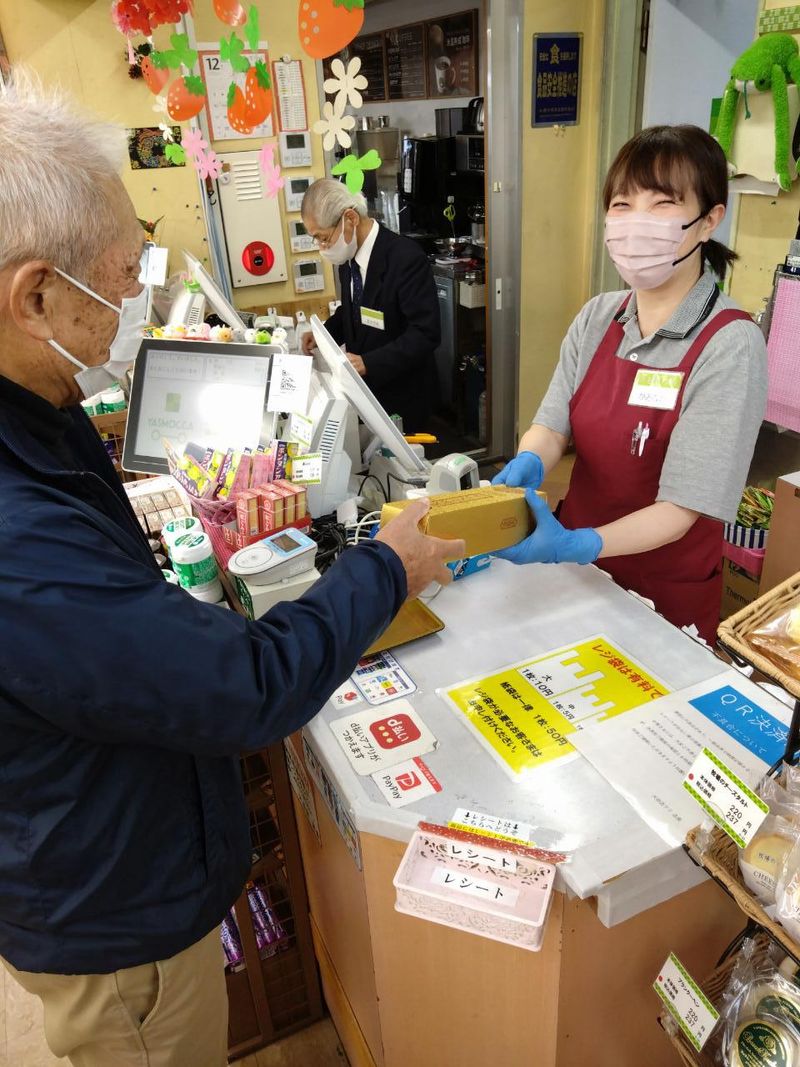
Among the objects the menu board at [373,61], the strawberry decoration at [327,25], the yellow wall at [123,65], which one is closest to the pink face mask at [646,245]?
the strawberry decoration at [327,25]

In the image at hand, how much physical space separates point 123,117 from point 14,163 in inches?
136

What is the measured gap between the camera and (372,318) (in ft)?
10.5

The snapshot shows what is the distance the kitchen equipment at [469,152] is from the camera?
457 centimetres

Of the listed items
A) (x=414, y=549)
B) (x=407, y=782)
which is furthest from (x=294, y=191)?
(x=407, y=782)

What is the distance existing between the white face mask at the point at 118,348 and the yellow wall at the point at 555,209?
3789 mm

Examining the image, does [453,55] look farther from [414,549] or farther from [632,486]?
[414,549]

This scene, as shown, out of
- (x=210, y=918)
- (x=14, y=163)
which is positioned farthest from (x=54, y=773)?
(x=14, y=163)

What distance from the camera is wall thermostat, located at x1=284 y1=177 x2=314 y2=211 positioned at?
4176 mm

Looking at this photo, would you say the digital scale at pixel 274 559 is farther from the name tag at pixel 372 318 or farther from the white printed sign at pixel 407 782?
the name tag at pixel 372 318

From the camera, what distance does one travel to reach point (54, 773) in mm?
952

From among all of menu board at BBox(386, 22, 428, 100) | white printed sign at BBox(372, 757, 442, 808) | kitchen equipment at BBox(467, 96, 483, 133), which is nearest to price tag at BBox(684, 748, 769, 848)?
white printed sign at BBox(372, 757, 442, 808)

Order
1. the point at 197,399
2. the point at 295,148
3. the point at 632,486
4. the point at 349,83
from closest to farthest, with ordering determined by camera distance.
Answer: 1. the point at 632,486
2. the point at 197,399
3. the point at 349,83
4. the point at 295,148

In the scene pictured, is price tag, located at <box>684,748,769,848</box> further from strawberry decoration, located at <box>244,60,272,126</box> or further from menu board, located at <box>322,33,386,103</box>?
menu board, located at <box>322,33,386,103</box>

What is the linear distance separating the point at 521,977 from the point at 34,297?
116 centimetres
